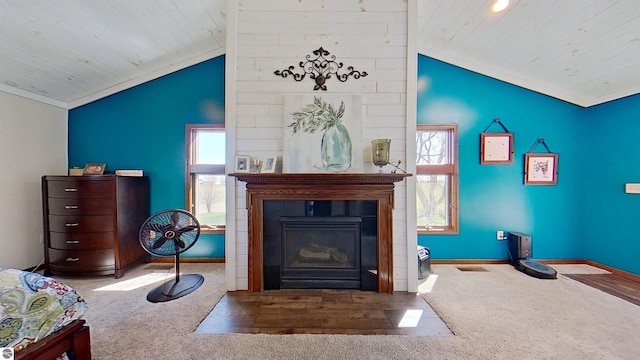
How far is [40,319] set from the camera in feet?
4.16

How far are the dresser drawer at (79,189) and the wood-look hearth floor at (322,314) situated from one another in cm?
185

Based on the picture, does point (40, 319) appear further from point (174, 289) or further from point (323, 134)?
point (323, 134)

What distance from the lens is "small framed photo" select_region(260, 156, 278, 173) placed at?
95.2 inches

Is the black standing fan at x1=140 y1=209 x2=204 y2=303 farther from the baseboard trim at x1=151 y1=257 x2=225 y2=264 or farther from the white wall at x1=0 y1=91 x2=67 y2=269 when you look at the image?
the white wall at x1=0 y1=91 x2=67 y2=269

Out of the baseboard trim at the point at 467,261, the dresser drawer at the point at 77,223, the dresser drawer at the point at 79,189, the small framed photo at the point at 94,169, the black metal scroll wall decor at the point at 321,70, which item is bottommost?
the baseboard trim at the point at 467,261

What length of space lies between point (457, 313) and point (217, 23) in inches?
146

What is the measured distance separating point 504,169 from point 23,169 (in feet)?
19.3

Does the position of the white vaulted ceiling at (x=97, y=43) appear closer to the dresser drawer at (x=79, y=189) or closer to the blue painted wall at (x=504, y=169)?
the dresser drawer at (x=79, y=189)

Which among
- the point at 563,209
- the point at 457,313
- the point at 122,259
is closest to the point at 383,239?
the point at 457,313

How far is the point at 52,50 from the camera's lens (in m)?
2.44

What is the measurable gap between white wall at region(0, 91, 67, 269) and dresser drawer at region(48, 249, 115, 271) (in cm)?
44

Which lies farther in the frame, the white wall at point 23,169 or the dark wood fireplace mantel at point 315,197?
the white wall at point 23,169

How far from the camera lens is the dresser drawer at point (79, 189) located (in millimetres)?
2730

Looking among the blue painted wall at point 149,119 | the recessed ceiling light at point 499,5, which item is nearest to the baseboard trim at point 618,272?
the recessed ceiling light at point 499,5
